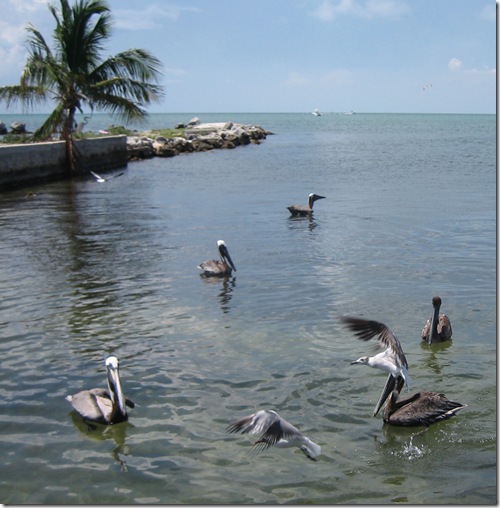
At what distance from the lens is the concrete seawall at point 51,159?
2638 cm

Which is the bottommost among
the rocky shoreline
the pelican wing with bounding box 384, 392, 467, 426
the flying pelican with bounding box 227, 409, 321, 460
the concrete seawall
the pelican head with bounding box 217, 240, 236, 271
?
the pelican wing with bounding box 384, 392, 467, 426

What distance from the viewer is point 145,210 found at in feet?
74.5

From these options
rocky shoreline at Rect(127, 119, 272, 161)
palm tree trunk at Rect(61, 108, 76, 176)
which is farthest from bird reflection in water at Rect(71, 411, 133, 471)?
rocky shoreline at Rect(127, 119, 272, 161)

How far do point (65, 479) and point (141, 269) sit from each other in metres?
8.06

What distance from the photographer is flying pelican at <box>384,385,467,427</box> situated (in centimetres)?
703

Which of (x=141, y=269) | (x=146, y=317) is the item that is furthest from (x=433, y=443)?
(x=141, y=269)

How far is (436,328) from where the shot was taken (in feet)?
31.2

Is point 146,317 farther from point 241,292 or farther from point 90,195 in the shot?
point 90,195

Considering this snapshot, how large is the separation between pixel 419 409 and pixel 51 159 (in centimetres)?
2597

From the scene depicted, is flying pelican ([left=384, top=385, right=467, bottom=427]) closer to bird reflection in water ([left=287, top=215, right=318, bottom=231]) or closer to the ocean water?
the ocean water

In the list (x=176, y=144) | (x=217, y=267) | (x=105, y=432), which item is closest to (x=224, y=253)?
(x=217, y=267)

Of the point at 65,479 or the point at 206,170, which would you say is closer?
the point at 65,479

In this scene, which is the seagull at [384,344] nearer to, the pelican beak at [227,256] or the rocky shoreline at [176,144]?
the pelican beak at [227,256]

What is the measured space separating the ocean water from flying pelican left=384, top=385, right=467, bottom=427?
13cm
